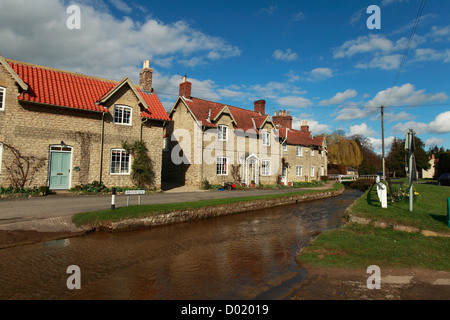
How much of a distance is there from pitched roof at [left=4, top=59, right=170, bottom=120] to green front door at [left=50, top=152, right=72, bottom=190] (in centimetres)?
339

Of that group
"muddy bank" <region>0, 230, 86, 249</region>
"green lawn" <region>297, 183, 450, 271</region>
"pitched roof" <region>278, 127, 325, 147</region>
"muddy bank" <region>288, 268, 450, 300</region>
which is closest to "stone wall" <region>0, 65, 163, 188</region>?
"muddy bank" <region>0, 230, 86, 249</region>

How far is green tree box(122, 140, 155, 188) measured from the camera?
2103 centimetres

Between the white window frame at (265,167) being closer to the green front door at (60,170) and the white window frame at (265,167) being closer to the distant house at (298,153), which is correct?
the distant house at (298,153)

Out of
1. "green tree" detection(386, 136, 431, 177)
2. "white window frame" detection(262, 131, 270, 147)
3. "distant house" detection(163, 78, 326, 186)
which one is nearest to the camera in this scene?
"distant house" detection(163, 78, 326, 186)

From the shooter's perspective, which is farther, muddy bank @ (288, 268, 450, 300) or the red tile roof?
the red tile roof

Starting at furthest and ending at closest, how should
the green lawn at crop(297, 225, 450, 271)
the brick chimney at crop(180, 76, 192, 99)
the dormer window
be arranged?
the brick chimney at crop(180, 76, 192, 99), the dormer window, the green lawn at crop(297, 225, 450, 271)

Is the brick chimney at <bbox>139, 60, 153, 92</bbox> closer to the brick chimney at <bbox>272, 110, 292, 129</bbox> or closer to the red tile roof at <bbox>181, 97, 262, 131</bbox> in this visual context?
the red tile roof at <bbox>181, 97, 262, 131</bbox>

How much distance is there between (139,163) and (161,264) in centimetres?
1471

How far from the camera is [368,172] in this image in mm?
76812

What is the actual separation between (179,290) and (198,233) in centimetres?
559

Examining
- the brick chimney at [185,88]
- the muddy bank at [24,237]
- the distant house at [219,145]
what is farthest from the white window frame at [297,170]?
the muddy bank at [24,237]
